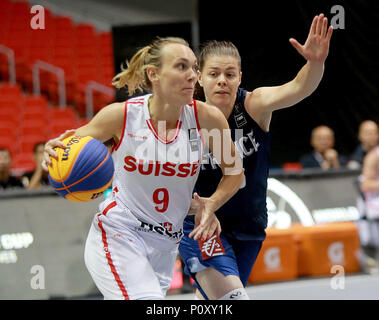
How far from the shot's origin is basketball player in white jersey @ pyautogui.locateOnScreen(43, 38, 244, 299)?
3.00 metres

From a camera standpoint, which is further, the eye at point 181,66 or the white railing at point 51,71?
the white railing at point 51,71

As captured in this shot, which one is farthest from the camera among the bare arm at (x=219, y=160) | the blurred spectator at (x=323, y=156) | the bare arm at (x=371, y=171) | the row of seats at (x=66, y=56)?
the row of seats at (x=66, y=56)

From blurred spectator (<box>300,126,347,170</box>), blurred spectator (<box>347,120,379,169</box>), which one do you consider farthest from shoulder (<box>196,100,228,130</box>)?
blurred spectator (<box>300,126,347,170</box>)

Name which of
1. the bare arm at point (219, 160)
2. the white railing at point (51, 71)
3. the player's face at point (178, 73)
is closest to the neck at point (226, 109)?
the bare arm at point (219, 160)

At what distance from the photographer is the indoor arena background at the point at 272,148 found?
4.11 meters

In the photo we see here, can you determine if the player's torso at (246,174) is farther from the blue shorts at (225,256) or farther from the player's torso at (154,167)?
the player's torso at (154,167)

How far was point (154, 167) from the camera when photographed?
302 cm

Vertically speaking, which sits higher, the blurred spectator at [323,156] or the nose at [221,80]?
the nose at [221,80]

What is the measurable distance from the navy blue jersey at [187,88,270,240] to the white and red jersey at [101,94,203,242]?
1.06 ft

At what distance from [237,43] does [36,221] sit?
2756 millimetres

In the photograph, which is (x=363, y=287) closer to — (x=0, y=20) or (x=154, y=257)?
(x=154, y=257)

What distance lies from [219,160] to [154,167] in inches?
14.2

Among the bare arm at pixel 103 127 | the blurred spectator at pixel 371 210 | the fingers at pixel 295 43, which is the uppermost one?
the fingers at pixel 295 43
